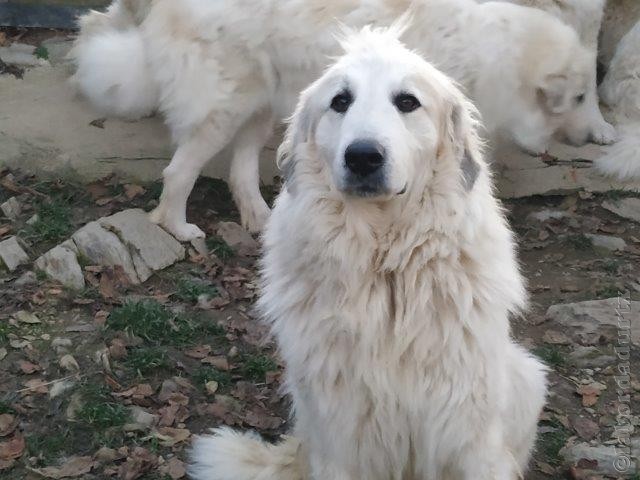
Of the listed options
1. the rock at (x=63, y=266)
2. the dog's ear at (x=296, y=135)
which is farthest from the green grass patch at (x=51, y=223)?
the dog's ear at (x=296, y=135)

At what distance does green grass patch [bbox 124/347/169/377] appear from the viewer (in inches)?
173

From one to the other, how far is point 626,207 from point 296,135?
3583 millimetres

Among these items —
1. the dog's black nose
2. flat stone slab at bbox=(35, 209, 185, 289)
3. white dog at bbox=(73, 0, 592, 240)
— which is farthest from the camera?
white dog at bbox=(73, 0, 592, 240)

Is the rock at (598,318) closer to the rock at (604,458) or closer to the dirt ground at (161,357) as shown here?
the dirt ground at (161,357)

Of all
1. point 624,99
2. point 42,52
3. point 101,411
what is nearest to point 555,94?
point 624,99

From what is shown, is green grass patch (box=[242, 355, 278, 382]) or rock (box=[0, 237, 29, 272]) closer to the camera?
green grass patch (box=[242, 355, 278, 382])

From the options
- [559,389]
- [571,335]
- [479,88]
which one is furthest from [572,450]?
[479,88]

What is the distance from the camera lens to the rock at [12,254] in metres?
5.05

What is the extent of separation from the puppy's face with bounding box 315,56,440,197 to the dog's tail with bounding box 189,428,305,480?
45.1 inches

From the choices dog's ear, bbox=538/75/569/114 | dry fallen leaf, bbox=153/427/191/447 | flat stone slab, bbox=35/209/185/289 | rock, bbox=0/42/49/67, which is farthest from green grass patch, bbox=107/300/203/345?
rock, bbox=0/42/49/67

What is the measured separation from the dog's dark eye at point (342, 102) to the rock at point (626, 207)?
141 inches

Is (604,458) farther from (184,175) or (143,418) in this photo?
(184,175)

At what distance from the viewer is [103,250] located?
5191 millimetres

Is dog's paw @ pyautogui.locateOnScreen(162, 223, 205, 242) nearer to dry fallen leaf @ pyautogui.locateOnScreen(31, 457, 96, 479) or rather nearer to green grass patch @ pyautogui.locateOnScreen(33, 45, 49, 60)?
dry fallen leaf @ pyautogui.locateOnScreen(31, 457, 96, 479)
